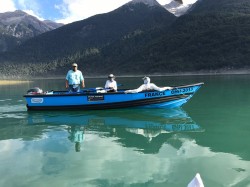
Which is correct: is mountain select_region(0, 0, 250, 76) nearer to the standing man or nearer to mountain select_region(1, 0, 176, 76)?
mountain select_region(1, 0, 176, 76)

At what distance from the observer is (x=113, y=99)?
16.4 metres

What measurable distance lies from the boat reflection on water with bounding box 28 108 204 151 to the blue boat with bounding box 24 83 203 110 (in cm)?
33

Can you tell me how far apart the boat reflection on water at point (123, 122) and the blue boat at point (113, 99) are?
1.09 ft

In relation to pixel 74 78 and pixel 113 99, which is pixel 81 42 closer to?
pixel 74 78

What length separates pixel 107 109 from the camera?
1684 cm

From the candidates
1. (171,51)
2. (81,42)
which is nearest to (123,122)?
(171,51)

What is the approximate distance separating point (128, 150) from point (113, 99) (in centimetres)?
744

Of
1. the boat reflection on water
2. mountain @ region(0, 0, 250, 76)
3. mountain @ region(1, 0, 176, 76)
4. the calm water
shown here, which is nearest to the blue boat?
the boat reflection on water

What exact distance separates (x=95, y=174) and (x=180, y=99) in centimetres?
999

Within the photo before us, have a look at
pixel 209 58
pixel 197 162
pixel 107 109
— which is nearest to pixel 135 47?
pixel 209 58

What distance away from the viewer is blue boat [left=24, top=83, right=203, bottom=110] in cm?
1609

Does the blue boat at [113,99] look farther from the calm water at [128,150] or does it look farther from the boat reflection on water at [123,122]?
the calm water at [128,150]

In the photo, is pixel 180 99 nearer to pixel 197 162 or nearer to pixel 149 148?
pixel 149 148

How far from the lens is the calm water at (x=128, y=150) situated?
702 centimetres
